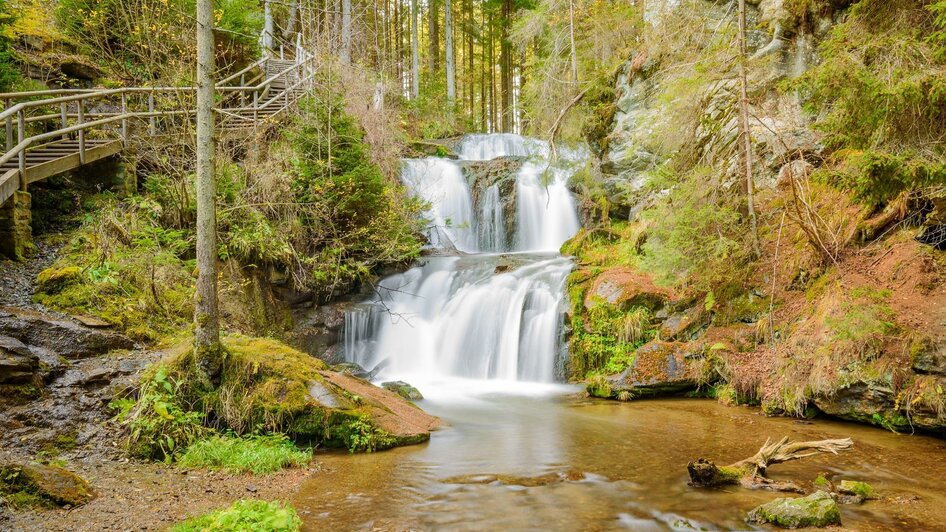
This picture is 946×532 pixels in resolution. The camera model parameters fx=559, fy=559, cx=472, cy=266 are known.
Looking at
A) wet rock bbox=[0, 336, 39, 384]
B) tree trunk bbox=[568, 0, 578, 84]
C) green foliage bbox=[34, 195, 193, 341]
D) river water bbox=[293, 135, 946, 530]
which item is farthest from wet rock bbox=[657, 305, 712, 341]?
wet rock bbox=[0, 336, 39, 384]

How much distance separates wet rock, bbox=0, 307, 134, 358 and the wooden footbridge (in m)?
2.68

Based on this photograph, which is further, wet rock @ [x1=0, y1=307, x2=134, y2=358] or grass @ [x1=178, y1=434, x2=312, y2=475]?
wet rock @ [x1=0, y1=307, x2=134, y2=358]

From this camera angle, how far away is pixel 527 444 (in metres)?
7.39

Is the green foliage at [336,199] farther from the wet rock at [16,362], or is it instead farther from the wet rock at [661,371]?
the wet rock at [661,371]

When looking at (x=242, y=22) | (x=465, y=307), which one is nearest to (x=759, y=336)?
(x=465, y=307)

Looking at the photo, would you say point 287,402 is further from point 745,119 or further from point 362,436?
point 745,119

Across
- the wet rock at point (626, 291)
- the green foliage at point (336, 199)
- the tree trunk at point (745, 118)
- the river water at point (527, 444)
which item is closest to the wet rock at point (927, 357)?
the river water at point (527, 444)

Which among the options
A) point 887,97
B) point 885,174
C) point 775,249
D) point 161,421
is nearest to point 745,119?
point 775,249

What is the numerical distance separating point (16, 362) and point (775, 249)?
35.0 feet

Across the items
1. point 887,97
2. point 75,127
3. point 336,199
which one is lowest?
point 336,199

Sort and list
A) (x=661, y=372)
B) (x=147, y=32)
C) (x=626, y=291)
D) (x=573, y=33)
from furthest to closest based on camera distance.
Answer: (x=573, y=33) → (x=626, y=291) → (x=661, y=372) → (x=147, y=32)

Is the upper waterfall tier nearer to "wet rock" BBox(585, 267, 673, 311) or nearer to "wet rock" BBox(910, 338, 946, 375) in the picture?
"wet rock" BBox(585, 267, 673, 311)

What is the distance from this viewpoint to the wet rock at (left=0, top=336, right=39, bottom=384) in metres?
5.72

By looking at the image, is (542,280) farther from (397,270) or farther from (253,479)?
(253,479)
